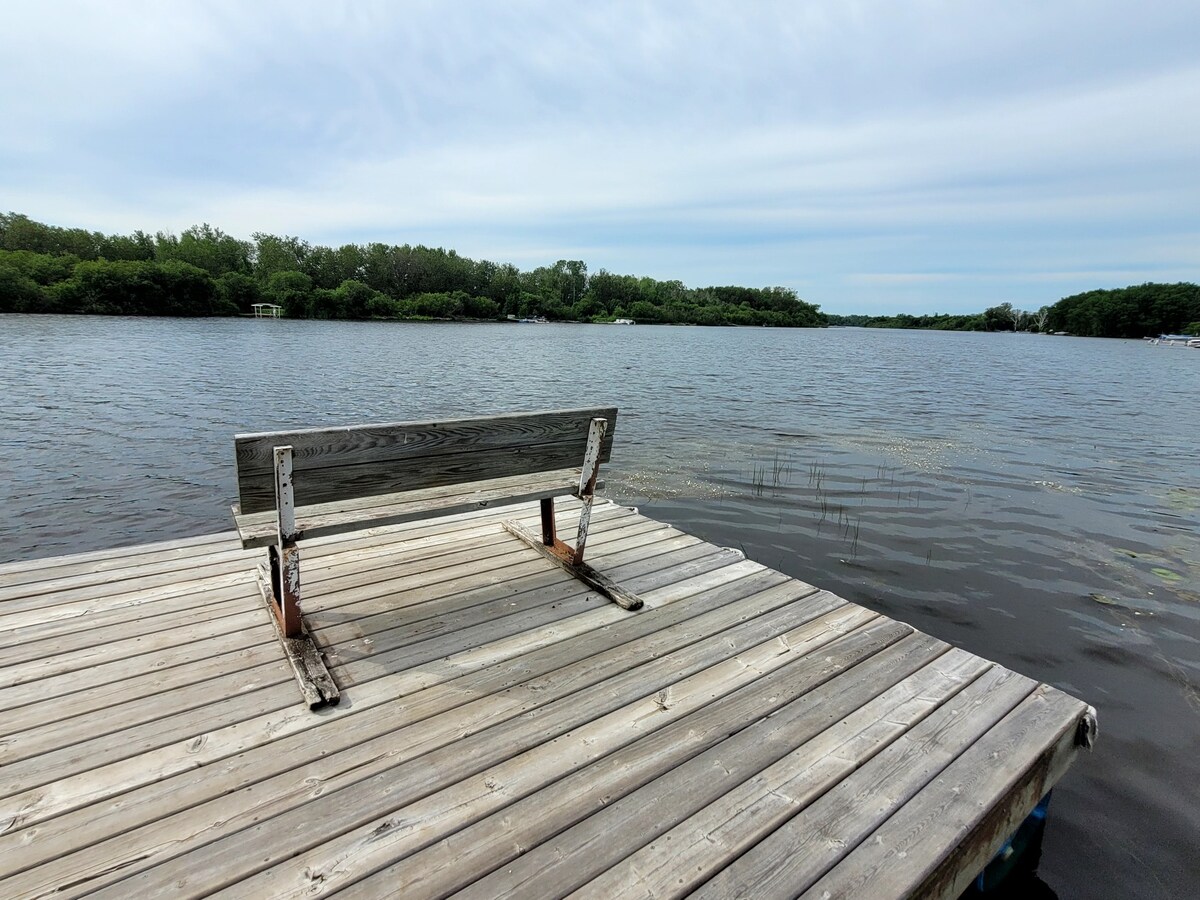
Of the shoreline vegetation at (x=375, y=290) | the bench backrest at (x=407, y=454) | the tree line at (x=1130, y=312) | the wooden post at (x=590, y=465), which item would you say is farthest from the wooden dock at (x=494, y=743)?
the tree line at (x=1130, y=312)

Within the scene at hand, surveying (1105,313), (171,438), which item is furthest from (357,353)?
(1105,313)

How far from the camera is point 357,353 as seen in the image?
3434 cm

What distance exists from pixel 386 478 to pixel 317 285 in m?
112

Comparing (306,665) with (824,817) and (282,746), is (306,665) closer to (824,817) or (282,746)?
(282,746)

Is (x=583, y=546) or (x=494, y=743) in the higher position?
(x=583, y=546)

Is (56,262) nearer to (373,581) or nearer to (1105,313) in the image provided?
(373,581)

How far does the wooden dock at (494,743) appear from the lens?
1840 millimetres

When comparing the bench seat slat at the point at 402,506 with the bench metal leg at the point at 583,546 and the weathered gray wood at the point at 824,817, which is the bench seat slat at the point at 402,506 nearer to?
the bench metal leg at the point at 583,546

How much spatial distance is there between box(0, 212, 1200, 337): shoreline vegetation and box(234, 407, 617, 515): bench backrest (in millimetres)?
78594

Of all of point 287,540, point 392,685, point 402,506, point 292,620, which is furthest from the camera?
point 402,506

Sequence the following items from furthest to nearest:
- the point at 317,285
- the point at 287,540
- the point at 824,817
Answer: the point at 317,285
the point at 287,540
the point at 824,817

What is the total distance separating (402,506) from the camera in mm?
3295

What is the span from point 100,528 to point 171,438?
5.66m

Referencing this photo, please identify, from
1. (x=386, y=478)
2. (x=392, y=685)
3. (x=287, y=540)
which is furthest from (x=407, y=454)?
(x=392, y=685)
